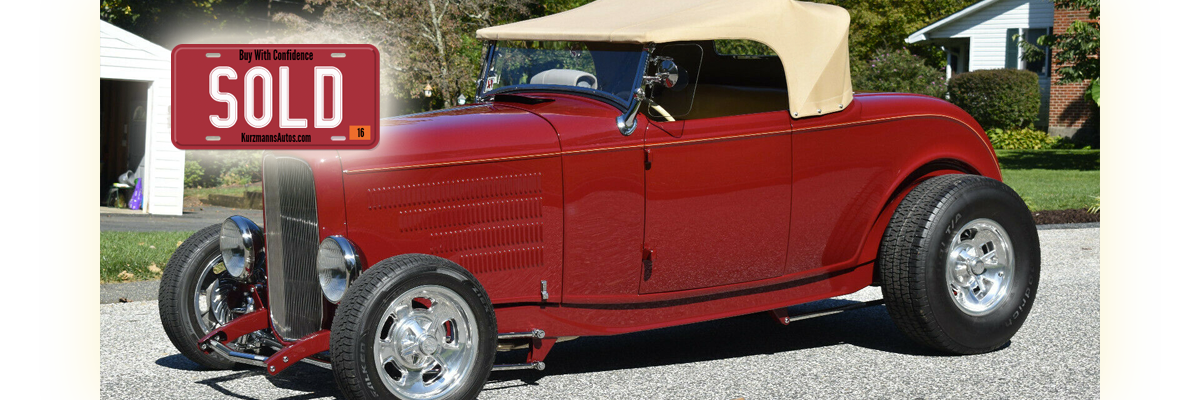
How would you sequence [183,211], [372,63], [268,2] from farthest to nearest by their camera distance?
[268,2] < [183,211] < [372,63]

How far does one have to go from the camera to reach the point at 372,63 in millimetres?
5328

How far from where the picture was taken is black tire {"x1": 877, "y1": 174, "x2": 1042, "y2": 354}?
5.95 metres

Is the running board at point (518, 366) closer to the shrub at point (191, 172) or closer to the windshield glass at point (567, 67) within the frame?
the windshield glass at point (567, 67)

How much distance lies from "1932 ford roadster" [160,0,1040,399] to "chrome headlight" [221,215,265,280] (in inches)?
0.4

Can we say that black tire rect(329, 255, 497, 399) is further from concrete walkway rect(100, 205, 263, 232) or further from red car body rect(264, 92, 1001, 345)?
concrete walkway rect(100, 205, 263, 232)

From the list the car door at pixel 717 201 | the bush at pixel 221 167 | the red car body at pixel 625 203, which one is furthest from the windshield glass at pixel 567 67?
the bush at pixel 221 167

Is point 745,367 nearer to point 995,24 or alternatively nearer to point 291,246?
point 291,246

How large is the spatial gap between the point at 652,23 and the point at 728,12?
47cm

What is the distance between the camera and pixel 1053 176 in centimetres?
1756

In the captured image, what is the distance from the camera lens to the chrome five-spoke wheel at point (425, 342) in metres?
4.73

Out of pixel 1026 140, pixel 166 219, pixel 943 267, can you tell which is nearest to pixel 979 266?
pixel 943 267

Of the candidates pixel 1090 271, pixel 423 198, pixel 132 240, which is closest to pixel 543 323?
pixel 423 198

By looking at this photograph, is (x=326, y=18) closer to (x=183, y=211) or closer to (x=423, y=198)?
(x=183, y=211)

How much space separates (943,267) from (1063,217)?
7.17 meters
